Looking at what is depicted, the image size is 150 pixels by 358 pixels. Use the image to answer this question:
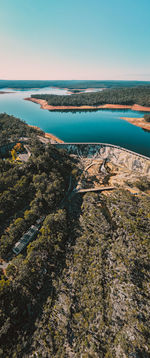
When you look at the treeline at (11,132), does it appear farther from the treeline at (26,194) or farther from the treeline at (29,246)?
the treeline at (29,246)

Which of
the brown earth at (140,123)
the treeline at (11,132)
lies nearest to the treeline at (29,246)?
the treeline at (11,132)

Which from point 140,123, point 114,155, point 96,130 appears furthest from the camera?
point 140,123

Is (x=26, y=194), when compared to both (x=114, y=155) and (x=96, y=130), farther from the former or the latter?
(x=96, y=130)

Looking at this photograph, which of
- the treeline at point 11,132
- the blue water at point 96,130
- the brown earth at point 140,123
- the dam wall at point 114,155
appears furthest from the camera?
the brown earth at point 140,123

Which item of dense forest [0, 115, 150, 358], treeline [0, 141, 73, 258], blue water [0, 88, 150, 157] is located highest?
blue water [0, 88, 150, 157]

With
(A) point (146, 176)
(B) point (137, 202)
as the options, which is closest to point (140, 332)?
(B) point (137, 202)

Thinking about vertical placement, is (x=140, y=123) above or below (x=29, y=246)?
above

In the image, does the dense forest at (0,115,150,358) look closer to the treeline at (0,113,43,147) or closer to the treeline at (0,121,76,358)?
the treeline at (0,121,76,358)

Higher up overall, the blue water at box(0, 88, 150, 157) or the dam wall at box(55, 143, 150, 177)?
the blue water at box(0, 88, 150, 157)

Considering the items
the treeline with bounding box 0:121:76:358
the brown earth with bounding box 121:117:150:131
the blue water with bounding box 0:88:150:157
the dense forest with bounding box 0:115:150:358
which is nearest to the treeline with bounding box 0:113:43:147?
the blue water with bounding box 0:88:150:157

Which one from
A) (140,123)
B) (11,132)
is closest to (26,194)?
(11,132)
